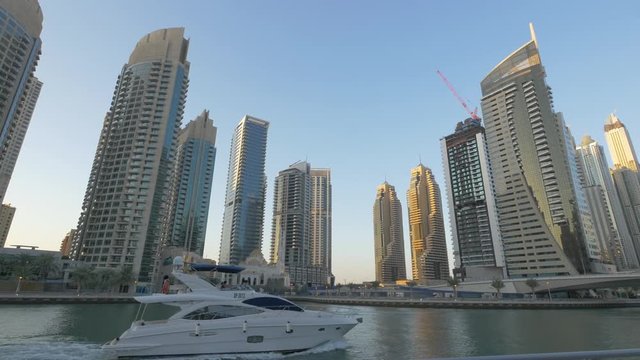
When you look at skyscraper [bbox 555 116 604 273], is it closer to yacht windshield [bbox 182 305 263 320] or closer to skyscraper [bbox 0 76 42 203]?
yacht windshield [bbox 182 305 263 320]

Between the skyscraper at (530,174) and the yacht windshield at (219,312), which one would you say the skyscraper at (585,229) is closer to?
the skyscraper at (530,174)

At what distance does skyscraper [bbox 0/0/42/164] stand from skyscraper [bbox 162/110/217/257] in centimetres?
6878

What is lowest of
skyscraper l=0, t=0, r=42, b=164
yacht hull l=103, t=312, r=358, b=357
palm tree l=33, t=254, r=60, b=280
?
yacht hull l=103, t=312, r=358, b=357

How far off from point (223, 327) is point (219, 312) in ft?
3.79

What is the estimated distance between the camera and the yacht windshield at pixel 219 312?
22.4 metres

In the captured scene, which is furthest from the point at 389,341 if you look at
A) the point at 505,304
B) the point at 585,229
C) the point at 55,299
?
the point at 585,229

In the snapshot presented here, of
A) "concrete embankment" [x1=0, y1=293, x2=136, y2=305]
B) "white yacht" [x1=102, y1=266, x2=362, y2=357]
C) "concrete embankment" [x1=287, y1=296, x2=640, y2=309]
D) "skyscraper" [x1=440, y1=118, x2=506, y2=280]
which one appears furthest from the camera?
"skyscraper" [x1=440, y1=118, x2=506, y2=280]

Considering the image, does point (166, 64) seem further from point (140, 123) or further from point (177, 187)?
point (177, 187)

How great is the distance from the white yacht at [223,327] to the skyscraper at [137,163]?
90.9 m

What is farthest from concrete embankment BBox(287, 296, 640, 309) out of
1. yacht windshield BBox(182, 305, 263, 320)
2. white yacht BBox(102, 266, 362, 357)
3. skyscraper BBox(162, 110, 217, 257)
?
skyscraper BBox(162, 110, 217, 257)

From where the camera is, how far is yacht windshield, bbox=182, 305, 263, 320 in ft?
73.4

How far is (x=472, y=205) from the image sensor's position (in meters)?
163

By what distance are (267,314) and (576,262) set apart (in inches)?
5507

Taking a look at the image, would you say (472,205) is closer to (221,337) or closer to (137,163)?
(137,163)
